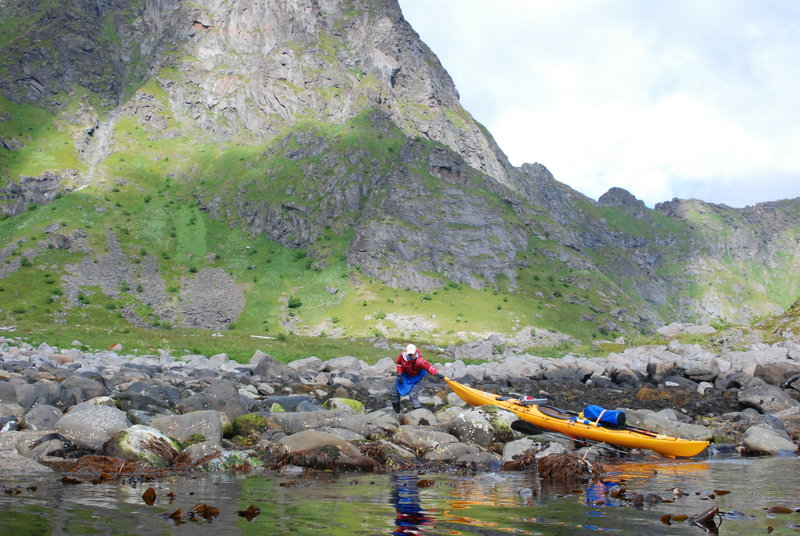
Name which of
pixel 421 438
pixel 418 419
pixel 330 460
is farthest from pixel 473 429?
pixel 330 460

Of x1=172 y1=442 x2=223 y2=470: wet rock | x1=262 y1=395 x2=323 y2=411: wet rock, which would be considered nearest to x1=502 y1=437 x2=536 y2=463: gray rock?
x1=172 y1=442 x2=223 y2=470: wet rock

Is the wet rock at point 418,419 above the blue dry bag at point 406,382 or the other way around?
the other way around

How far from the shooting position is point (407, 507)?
856 cm

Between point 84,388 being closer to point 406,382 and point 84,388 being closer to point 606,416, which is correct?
point 406,382

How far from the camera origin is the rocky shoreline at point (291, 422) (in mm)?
12008

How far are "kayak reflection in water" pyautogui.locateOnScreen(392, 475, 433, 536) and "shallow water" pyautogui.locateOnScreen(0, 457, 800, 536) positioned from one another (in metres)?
0.01

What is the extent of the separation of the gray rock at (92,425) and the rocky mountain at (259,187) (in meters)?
71.2

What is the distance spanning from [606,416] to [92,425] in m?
12.8

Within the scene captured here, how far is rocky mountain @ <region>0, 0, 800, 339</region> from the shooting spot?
94500 millimetres

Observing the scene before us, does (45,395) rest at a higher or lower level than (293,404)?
higher

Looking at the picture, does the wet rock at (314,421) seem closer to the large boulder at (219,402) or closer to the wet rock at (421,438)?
the wet rock at (421,438)

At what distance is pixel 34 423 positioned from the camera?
528 inches

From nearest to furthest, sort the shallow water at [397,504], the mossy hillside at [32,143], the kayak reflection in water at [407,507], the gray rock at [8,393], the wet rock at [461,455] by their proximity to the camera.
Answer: the shallow water at [397,504]
the kayak reflection in water at [407,507]
the wet rock at [461,455]
the gray rock at [8,393]
the mossy hillside at [32,143]

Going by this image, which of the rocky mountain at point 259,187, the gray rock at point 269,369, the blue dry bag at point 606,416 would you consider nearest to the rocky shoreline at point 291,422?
the gray rock at point 269,369
